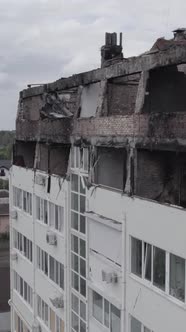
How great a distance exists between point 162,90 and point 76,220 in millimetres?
5510

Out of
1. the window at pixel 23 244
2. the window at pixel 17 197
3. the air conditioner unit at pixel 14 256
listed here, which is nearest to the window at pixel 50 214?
the window at pixel 23 244

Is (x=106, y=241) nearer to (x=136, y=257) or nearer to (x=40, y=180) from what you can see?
(x=136, y=257)

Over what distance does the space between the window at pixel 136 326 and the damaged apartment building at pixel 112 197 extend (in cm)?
3

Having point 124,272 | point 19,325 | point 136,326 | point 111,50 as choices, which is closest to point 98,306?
point 136,326

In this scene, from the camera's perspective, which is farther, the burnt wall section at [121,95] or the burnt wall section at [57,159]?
the burnt wall section at [57,159]

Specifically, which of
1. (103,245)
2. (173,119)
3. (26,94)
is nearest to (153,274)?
(103,245)

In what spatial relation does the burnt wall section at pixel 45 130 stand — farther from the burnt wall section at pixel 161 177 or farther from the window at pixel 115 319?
the window at pixel 115 319

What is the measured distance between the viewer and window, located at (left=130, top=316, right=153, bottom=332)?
476 inches

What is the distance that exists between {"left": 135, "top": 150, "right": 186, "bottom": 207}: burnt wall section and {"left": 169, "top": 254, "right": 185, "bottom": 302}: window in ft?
7.51

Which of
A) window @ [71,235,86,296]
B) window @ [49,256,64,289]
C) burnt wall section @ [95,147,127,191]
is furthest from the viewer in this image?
window @ [49,256,64,289]

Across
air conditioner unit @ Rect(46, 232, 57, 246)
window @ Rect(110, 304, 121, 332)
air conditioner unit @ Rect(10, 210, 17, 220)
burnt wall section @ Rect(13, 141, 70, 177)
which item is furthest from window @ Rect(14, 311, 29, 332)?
window @ Rect(110, 304, 121, 332)

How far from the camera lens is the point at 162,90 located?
43.2 ft

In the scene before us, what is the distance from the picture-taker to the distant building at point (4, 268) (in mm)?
31272

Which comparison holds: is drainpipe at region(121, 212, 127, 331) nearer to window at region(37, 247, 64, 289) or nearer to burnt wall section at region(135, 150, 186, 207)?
burnt wall section at region(135, 150, 186, 207)
